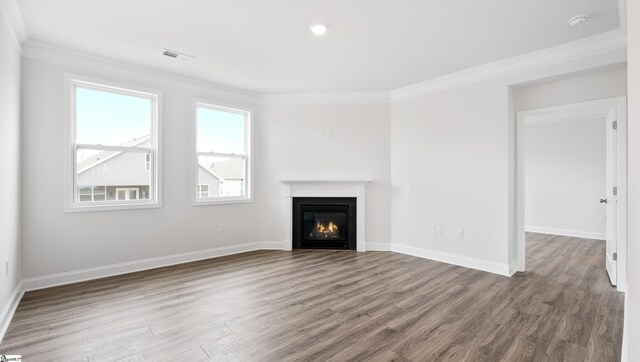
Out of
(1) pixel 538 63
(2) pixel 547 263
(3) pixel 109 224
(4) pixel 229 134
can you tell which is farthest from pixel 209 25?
(2) pixel 547 263

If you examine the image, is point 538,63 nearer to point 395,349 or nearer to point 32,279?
point 395,349

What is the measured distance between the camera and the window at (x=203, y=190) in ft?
14.7

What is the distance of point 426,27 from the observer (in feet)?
9.36

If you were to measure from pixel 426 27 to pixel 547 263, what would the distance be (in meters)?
3.72

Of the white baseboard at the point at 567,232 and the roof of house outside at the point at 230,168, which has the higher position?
the roof of house outside at the point at 230,168

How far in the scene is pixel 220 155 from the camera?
4.69m

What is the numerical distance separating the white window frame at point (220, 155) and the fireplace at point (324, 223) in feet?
2.90

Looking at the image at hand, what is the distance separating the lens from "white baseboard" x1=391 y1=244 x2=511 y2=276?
3736 millimetres

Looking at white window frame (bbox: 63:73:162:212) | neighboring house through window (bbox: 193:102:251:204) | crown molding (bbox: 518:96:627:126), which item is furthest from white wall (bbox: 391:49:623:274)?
white window frame (bbox: 63:73:162:212)

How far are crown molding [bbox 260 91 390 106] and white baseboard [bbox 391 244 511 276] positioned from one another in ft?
8.13

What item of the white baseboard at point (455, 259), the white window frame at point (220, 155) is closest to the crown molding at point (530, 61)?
the white baseboard at point (455, 259)

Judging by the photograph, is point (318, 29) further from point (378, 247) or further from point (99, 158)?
point (378, 247)

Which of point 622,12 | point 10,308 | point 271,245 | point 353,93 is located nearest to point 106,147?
point 10,308

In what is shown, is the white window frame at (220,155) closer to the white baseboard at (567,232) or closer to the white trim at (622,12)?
the white trim at (622,12)
